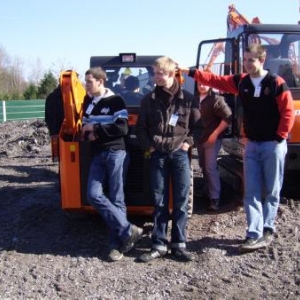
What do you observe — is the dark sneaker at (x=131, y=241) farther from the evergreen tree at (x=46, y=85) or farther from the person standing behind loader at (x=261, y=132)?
the evergreen tree at (x=46, y=85)

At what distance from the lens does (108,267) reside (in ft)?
15.8

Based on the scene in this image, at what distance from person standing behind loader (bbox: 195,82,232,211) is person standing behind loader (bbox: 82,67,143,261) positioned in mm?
1577

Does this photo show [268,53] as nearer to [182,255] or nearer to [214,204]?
[214,204]

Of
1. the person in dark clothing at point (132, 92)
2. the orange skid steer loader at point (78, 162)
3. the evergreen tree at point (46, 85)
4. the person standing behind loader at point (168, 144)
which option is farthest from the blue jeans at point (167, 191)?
the evergreen tree at point (46, 85)

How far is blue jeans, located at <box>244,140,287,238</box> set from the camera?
16.1ft

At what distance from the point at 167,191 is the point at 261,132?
1094 millimetres

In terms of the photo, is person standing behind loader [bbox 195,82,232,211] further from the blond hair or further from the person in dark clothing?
the blond hair

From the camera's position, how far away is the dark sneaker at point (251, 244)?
4902 mm

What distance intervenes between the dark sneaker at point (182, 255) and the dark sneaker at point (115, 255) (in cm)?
55

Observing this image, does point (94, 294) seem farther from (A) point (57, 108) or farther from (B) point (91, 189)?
(A) point (57, 108)

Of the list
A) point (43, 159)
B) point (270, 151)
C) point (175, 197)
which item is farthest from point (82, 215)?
point (43, 159)

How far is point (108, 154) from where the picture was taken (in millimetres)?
4992

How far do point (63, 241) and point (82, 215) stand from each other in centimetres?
55

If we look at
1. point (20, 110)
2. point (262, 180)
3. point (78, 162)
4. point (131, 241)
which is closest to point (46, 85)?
point (20, 110)
